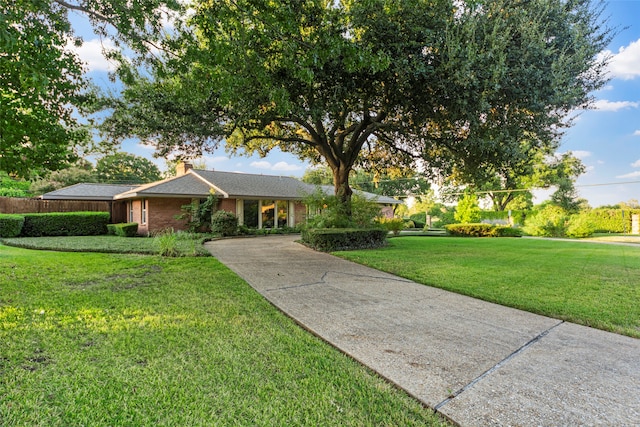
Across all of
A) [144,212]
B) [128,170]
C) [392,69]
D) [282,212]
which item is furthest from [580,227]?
[128,170]

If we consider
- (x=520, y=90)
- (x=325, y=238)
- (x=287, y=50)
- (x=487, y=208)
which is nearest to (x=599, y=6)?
(x=520, y=90)

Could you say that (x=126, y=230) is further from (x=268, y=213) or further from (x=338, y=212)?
(x=338, y=212)

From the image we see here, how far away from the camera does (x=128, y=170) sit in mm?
35969

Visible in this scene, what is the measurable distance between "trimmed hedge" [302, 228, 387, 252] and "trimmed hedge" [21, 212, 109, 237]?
12.1 m

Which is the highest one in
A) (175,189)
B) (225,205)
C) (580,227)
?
(175,189)

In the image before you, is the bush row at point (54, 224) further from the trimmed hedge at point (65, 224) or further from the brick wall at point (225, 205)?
the brick wall at point (225, 205)

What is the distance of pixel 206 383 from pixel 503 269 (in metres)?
7.05

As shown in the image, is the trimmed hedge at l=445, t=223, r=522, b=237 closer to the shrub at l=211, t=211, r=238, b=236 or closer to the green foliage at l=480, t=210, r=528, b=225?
the green foliage at l=480, t=210, r=528, b=225

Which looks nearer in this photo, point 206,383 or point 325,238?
point 206,383

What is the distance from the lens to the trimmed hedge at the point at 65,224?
1466 centimetres

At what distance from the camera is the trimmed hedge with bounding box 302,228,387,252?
10445mm

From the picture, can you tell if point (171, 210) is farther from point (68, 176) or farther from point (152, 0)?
point (68, 176)

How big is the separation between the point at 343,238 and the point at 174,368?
328 inches

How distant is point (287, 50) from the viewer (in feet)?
20.2
